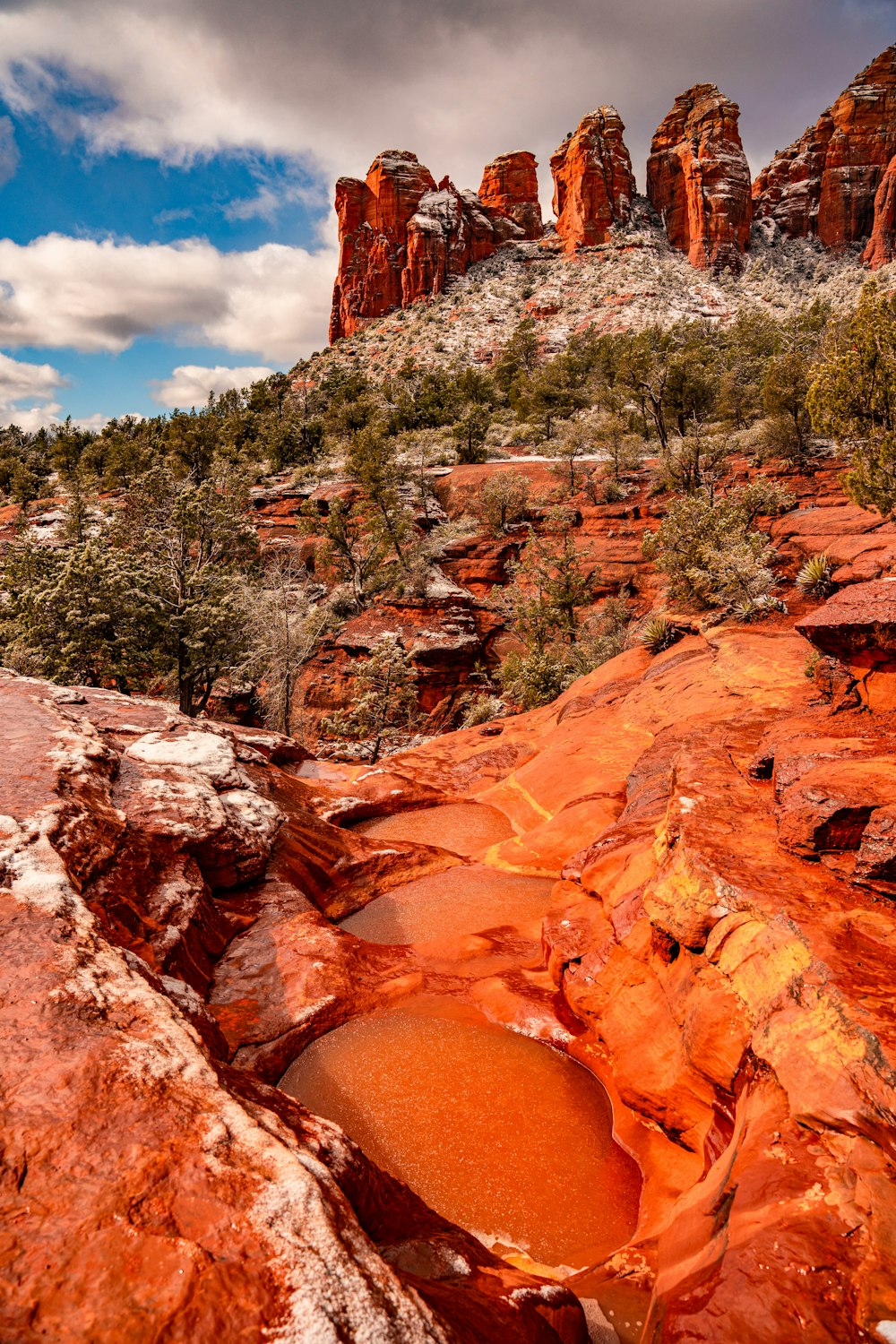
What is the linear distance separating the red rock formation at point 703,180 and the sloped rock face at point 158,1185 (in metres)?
104

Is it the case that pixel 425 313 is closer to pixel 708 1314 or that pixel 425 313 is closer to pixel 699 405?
pixel 699 405

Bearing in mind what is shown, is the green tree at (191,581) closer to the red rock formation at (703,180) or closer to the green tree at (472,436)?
the green tree at (472,436)

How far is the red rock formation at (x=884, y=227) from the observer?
78250 mm

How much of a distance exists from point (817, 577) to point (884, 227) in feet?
323

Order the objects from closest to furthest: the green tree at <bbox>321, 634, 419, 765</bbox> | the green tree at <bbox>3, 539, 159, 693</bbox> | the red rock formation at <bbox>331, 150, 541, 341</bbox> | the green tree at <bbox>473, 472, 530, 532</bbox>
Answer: the green tree at <bbox>3, 539, 159, 693</bbox>, the green tree at <bbox>321, 634, 419, 765</bbox>, the green tree at <bbox>473, 472, 530, 532</bbox>, the red rock formation at <bbox>331, 150, 541, 341</bbox>

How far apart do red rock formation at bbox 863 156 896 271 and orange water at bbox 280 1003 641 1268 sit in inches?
4116

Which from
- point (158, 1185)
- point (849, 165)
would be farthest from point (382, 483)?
point (849, 165)

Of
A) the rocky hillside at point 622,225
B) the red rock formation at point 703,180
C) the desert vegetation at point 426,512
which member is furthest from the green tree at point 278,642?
the red rock formation at point 703,180

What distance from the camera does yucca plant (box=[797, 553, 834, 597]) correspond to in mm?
14046

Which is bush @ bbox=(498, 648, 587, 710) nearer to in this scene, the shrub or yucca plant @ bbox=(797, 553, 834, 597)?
the shrub

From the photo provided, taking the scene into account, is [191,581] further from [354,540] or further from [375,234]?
[375,234]

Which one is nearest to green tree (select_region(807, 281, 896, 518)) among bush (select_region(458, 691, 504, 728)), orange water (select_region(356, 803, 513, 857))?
orange water (select_region(356, 803, 513, 857))

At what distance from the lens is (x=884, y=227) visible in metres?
79.1

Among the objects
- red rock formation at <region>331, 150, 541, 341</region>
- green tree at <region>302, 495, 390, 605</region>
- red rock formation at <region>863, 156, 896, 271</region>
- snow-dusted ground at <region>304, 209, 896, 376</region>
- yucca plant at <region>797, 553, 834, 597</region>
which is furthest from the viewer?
red rock formation at <region>331, 150, 541, 341</region>
